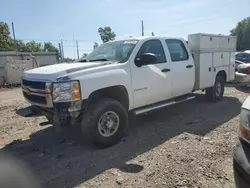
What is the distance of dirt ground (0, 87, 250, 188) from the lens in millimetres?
3021

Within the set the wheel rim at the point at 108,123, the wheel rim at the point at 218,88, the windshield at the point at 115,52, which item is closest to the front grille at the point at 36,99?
the wheel rim at the point at 108,123

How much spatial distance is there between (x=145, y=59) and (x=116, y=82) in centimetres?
76

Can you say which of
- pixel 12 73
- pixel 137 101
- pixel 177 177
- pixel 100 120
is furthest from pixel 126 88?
pixel 12 73

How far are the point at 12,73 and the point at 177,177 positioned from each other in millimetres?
13647

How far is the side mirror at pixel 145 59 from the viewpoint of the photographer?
427 cm

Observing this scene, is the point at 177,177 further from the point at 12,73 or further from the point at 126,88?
the point at 12,73

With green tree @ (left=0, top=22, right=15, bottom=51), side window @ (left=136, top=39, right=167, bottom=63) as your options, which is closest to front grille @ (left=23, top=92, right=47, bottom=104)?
side window @ (left=136, top=39, right=167, bottom=63)

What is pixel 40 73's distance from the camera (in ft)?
12.6

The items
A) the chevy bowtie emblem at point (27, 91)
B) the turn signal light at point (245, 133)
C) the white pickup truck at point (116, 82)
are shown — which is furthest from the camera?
the chevy bowtie emblem at point (27, 91)

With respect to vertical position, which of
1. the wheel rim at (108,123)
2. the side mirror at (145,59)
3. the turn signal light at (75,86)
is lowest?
the wheel rim at (108,123)

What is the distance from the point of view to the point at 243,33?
157 ft

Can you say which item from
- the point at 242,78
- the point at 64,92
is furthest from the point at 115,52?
the point at 242,78

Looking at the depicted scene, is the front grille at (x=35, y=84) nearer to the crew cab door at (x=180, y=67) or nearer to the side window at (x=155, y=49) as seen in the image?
the side window at (x=155, y=49)

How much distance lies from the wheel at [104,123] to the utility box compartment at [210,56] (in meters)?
2.82
